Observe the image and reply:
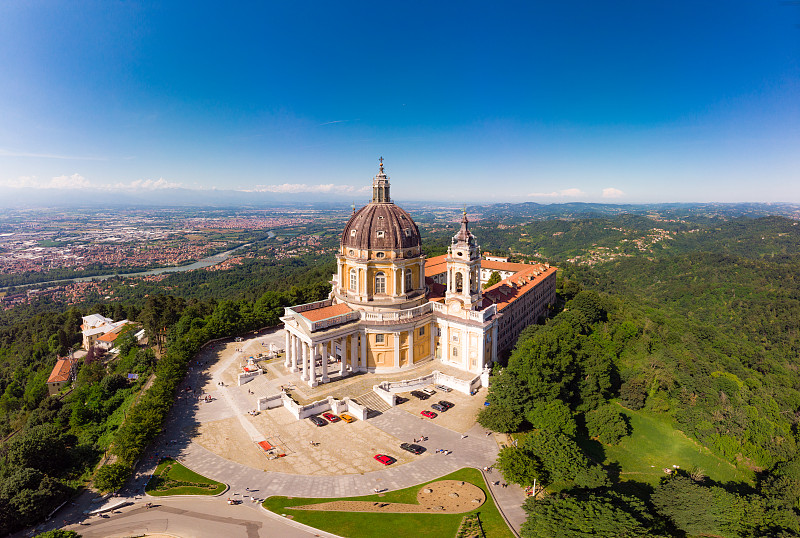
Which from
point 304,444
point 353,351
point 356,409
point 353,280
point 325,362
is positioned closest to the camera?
point 304,444

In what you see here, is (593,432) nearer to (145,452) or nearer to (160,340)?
(145,452)

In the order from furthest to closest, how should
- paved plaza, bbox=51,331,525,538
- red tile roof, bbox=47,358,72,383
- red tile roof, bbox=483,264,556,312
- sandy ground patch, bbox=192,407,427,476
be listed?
red tile roof, bbox=47,358,72,383, red tile roof, bbox=483,264,556,312, sandy ground patch, bbox=192,407,427,476, paved plaza, bbox=51,331,525,538

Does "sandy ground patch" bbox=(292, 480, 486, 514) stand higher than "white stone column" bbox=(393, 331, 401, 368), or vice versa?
"white stone column" bbox=(393, 331, 401, 368)

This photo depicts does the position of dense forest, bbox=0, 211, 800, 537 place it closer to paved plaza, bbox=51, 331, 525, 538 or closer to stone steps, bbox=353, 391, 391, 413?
paved plaza, bbox=51, 331, 525, 538

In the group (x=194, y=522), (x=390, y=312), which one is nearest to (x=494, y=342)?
(x=390, y=312)

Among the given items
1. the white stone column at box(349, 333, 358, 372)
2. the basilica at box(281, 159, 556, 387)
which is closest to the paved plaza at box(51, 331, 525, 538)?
the white stone column at box(349, 333, 358, 372)

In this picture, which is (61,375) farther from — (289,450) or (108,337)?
(289,450)
